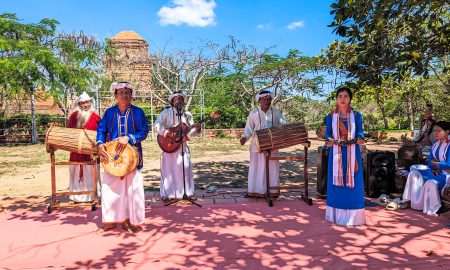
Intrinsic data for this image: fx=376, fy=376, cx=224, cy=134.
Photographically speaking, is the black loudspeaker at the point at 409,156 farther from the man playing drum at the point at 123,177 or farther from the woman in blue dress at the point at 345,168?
the man playing drum at the point at 123,177

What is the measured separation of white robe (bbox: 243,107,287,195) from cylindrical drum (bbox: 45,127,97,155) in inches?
96.7

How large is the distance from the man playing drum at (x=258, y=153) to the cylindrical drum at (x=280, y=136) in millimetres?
416

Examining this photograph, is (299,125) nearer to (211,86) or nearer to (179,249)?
(179,249)

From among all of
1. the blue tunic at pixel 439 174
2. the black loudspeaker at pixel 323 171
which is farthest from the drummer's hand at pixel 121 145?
the blue tunic at pixel 439 174

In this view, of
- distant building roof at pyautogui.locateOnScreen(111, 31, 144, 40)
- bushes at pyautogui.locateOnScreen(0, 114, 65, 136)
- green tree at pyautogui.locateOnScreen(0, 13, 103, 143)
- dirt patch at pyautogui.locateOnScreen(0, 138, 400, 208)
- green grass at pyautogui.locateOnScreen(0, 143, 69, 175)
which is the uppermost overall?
distant building roof at pyautogui.locateOnScreen(111, 31, 144, 40)

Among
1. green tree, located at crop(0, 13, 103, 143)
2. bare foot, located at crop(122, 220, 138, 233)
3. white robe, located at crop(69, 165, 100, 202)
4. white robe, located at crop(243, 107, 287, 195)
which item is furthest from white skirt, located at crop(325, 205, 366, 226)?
green tree, located at crop(0, 13, 103, 143)

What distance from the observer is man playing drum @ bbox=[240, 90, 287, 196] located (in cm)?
638

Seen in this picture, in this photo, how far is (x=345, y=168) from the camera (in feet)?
16.3

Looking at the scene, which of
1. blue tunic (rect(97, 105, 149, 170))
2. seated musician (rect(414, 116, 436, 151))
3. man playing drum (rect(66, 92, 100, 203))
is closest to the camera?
blue tunic (rect(97, 105, 149, 170))

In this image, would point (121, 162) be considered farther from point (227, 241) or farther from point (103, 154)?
point (227, 241)

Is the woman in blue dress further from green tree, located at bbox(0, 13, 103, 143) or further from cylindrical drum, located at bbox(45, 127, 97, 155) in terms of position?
green tree, located at bbox(0, 13, 103, 143)

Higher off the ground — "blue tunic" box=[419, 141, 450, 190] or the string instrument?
the string instrument

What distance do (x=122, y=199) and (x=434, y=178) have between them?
14.4ft

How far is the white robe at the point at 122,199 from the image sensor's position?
15.5ft
